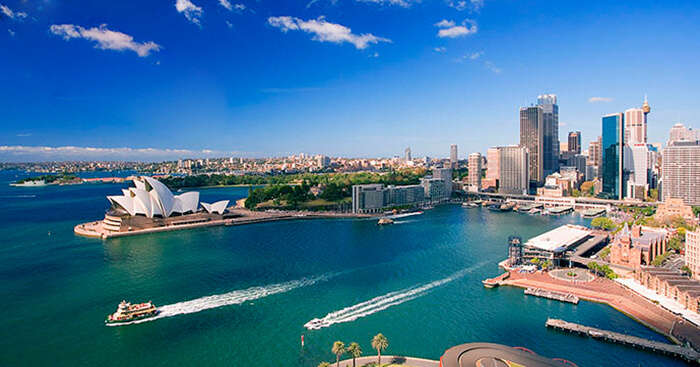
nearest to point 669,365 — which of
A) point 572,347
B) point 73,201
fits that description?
point 572,347

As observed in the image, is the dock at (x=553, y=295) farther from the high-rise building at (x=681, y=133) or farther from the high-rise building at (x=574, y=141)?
the high-rise building at (x=574, y=141)

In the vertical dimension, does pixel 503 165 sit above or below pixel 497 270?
above

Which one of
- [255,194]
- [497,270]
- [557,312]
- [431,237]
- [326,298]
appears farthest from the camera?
[255,194]

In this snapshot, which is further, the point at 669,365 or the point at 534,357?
the point at 669,365

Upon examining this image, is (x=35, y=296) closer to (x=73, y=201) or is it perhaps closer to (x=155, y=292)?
(x=155, y=292)

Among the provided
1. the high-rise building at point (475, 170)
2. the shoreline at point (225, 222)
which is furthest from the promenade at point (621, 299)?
the high-rise building at point (475, 170)

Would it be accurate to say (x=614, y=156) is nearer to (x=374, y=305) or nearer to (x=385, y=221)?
(x=385, y=221)

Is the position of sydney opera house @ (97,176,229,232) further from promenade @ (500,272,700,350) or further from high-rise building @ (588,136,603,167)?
high-rise building @ (588,136,603,167)

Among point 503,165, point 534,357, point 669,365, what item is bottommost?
point 669,365
